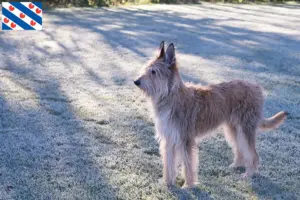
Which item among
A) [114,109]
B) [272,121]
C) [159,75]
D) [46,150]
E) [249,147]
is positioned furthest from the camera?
[114,109]

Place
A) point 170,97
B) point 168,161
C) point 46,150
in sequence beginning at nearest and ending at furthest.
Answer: point 170,97, point 168,161, point 46,150

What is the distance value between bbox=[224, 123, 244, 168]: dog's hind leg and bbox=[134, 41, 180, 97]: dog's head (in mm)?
1041

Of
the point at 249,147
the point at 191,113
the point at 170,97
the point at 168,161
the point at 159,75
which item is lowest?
the point at 168,161

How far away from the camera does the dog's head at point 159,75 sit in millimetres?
3848

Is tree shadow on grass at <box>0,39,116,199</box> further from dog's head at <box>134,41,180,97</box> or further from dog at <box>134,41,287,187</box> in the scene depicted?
dog's head at <box>134,41,180,97</box>

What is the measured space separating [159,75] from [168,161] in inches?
36.7

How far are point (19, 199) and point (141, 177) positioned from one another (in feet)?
4.23

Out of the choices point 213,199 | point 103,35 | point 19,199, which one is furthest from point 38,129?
point 103,35

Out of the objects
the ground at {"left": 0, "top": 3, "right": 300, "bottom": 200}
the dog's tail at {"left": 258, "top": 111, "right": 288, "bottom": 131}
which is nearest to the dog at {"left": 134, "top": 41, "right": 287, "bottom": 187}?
the dog's tail at {"left": 258, "top": 111, "right": 288, "bottom": 131}

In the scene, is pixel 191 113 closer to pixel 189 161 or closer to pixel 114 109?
pixel 189 161

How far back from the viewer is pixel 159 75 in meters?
3.85

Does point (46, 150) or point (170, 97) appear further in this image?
point (46, 150)

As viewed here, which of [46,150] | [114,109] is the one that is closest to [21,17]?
[114,109]

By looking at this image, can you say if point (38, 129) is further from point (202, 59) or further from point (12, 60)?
point (202, 59)
